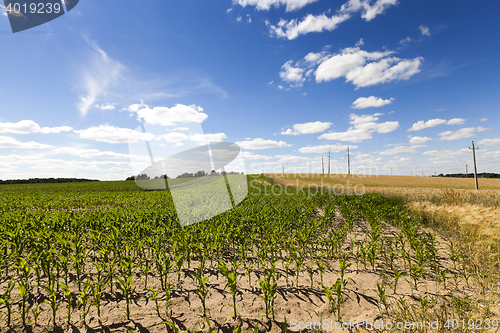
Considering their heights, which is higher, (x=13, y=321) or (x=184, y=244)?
(x=184, y=244)

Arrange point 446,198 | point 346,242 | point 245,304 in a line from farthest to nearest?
point 446,198 < point 346,242 < point 245,304

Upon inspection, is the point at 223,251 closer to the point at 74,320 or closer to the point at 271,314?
the point at 271,314

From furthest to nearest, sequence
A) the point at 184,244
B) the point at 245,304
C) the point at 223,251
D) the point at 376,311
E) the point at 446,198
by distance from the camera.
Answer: the point at 446,198 → the point at 223,251 → the point at 184,244 → the point at 245,304 → the point at 376,311

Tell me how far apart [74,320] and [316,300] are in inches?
161

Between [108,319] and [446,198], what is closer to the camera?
[108,319]

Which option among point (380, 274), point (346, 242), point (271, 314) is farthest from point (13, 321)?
point (346, 242)

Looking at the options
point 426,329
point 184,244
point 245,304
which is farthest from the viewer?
A: point 184,244

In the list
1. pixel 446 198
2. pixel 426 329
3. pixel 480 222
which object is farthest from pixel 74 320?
pixel 446 198

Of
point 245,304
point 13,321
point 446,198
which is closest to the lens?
point 13,321

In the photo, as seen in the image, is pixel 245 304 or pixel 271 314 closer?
pixel 271 314

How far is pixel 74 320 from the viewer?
3.32 metres

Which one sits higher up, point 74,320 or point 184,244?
point 184,244

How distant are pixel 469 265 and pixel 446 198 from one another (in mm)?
14794

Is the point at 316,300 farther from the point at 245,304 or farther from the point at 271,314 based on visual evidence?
the point at 245,304
